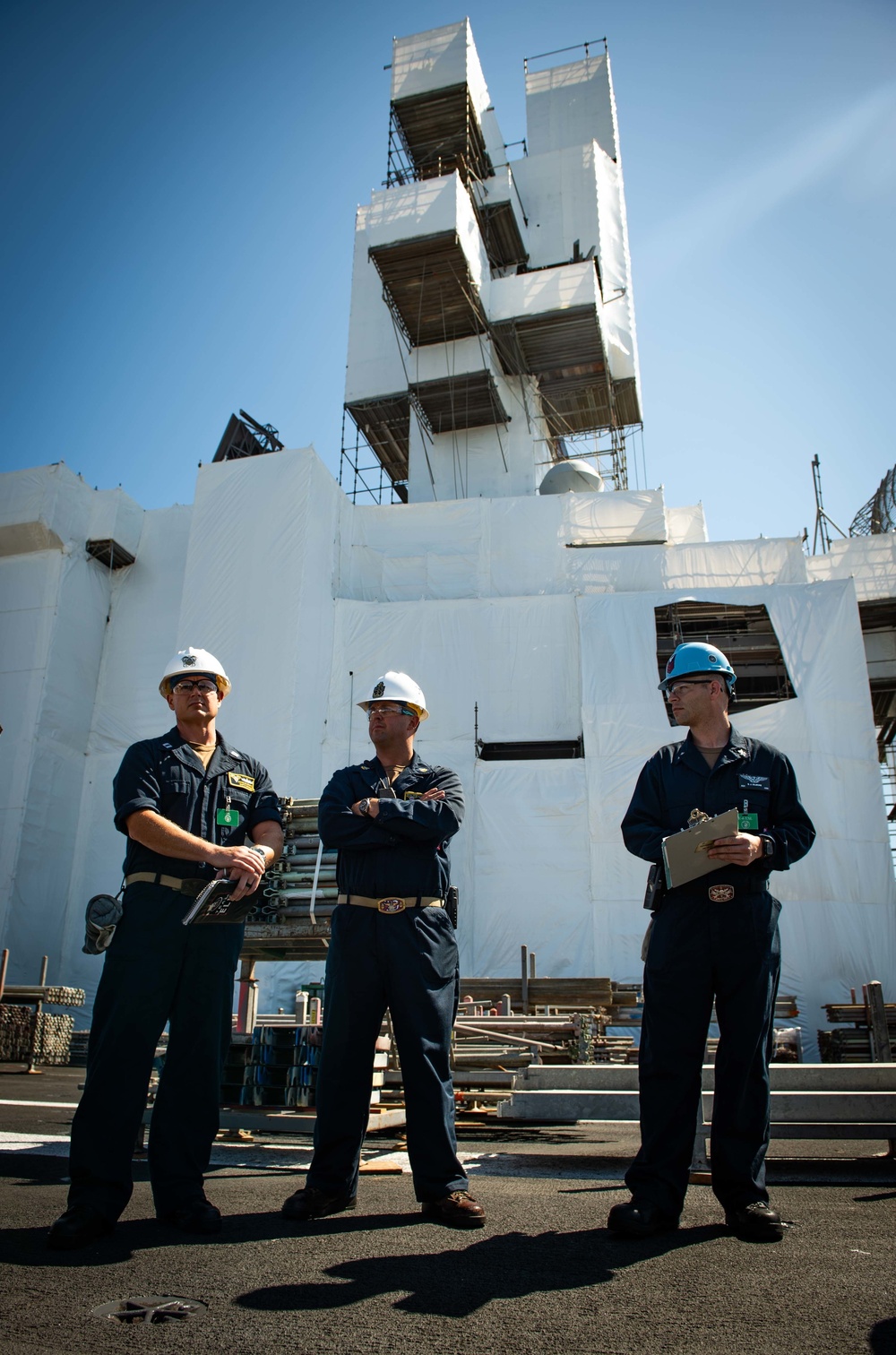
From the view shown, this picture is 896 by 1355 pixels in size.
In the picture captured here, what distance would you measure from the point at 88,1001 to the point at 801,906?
18082 mm

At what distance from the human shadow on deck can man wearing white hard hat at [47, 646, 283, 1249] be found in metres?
0.83

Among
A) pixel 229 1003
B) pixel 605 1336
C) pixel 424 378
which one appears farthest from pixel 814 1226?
pixel 424 378

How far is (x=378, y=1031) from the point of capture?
3500 millimetres

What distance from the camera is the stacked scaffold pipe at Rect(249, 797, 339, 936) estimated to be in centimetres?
807

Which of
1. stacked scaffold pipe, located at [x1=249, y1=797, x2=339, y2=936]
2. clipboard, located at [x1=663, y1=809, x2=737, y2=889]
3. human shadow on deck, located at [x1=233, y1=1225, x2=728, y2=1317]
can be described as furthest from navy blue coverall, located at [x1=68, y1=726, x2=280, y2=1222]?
stacked scaffold pipe, located at [x1=249, y1=797, x2=339, y2=936]

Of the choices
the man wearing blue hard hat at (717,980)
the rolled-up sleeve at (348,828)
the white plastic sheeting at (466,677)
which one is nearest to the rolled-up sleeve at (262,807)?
the rolled-up sleeve at (348,828)

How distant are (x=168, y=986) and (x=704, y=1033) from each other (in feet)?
6.47

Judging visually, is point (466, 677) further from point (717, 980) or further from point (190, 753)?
point (717, 980)

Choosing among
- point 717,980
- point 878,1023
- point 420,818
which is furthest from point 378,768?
point 878,1023

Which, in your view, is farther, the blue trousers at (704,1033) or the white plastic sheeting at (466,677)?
the white plastic sheeting at (466,677)

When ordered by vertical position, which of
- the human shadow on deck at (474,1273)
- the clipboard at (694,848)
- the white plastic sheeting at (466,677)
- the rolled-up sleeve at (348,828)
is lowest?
the human shadow on deck at (474,1273)

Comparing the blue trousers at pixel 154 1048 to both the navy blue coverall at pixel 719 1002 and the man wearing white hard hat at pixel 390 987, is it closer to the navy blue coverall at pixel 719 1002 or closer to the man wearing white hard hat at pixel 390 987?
the man wearing white hard hat at pixel 390 987

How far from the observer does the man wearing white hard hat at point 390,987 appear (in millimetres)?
3299

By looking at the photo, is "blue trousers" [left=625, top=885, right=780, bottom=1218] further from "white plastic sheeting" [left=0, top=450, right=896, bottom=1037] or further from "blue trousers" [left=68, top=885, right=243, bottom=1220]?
"white plastic sheeting" [left=0, top=450, right=896, bottom=1037]
